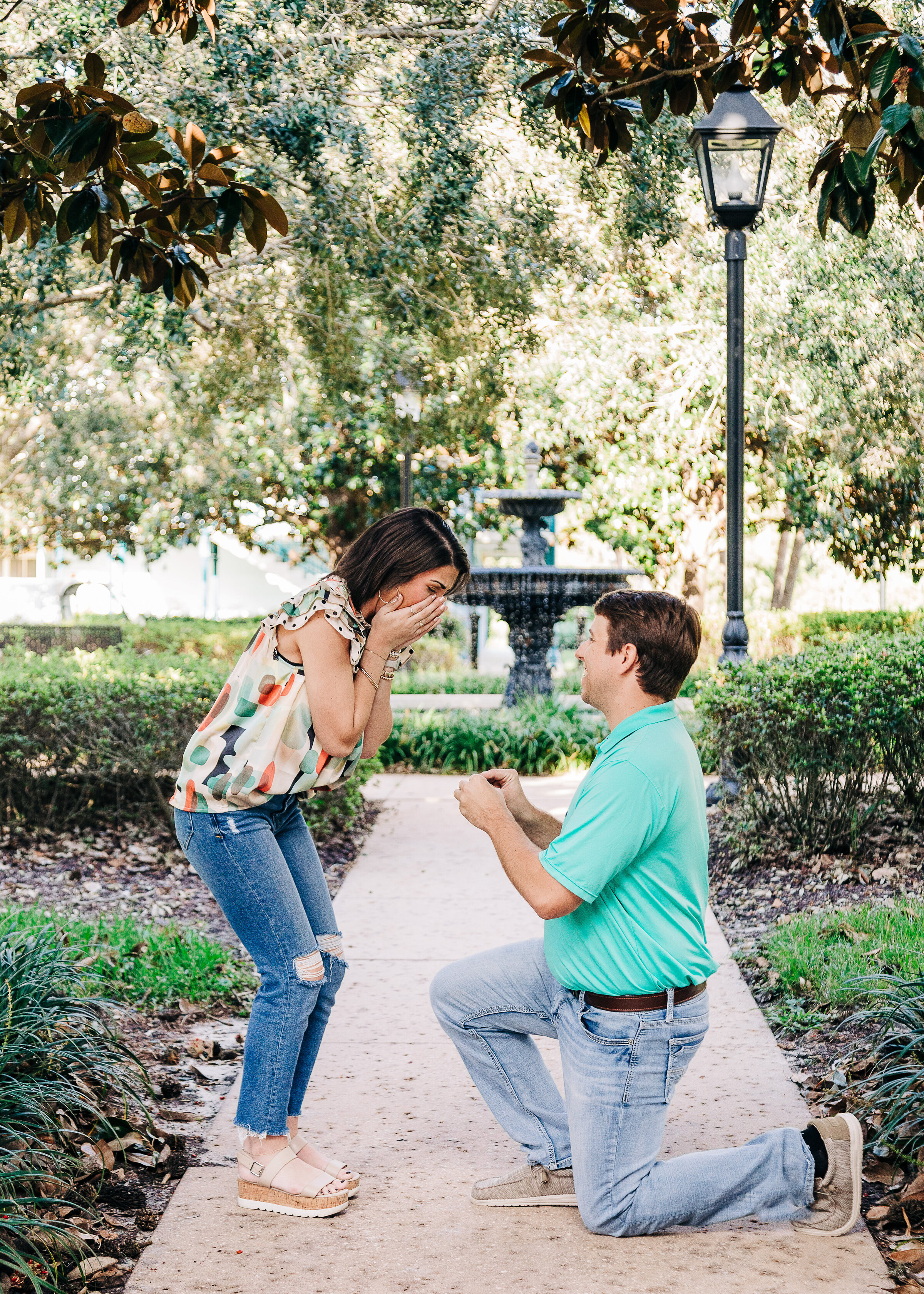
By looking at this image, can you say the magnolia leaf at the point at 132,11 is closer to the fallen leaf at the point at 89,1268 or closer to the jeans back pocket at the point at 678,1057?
the jeans back pocket at the point at 678,1057

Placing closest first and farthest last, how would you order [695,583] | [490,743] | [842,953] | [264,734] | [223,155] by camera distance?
[264,734] < [223,155] < [842,953] < [490,743] < [695,583]

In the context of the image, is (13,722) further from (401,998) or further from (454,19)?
(454,19)

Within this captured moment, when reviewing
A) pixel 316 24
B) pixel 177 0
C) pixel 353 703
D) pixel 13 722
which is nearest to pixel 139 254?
pixel 177 0

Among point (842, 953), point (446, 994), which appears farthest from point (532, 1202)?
point (842, 953)

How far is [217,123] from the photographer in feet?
25.0

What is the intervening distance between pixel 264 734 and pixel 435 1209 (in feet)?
4.07

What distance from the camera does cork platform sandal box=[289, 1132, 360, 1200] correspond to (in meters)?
3.24

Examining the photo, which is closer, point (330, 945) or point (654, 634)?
point (654, 634)

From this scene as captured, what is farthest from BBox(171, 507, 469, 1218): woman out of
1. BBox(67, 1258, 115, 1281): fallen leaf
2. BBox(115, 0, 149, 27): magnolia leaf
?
BBox(115, 0, 149, 27): magnolia leaf

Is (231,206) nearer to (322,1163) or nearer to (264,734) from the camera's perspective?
(264,734)

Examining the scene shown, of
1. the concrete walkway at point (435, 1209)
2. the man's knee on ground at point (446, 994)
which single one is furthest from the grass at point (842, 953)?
the man's knee on ground at point (446, 994)

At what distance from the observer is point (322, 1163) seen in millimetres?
3266

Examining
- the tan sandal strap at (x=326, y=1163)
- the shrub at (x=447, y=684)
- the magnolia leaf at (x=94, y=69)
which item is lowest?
the shrub at (x=447, y=684)

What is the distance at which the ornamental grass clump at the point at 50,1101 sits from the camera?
2.83m
